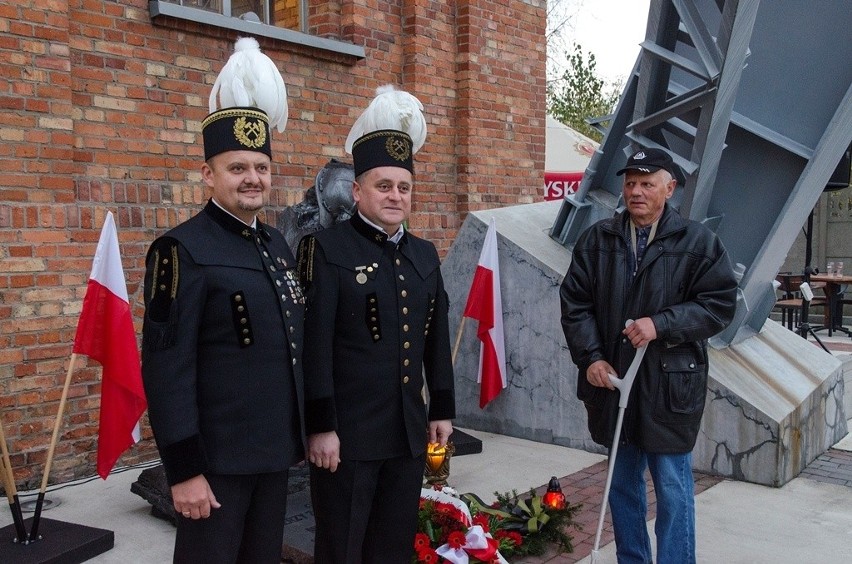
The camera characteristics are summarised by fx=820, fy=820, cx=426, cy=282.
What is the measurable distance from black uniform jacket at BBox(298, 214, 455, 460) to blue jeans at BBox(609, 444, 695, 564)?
1.13 metres

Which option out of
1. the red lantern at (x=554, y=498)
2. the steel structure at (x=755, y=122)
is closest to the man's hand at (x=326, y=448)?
the red lantern at (x=554, y=498)

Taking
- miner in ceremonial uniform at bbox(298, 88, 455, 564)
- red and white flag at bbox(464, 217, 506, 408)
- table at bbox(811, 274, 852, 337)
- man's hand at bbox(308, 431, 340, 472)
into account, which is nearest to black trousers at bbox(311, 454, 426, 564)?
miner in ceremonial uniform at bbox(298, 88, 455, 564)

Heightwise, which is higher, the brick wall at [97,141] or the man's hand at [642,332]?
the brick wall at [97,141]

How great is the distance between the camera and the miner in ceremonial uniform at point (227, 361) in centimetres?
232

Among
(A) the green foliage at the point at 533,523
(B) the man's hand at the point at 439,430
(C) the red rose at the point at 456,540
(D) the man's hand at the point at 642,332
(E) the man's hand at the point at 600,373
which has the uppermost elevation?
(D) the man's hand at the point at 642,332

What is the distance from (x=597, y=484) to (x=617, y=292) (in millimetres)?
1992

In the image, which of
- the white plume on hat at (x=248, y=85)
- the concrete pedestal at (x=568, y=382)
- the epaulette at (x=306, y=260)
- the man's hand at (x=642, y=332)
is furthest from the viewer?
the concrete pedestal at (x=568, y=382)

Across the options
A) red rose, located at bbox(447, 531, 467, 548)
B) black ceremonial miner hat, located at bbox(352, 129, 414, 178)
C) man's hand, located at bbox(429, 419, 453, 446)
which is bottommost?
red rose, located at bbox(447, 531, 467, 548)

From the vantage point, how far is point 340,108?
22.6 ft

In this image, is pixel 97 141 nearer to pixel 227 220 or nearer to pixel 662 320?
pixel 227 220

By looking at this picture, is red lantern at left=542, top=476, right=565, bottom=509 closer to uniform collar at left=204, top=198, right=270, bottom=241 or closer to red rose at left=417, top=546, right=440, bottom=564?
red rose at left=417, top=546, right=440, bottom=564

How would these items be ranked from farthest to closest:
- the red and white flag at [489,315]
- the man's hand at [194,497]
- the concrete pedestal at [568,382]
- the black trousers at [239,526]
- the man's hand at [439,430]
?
the red and white flag at [489,315]
the concrete pedestal at [568,382]
the man's hand at [439,430]
the black trousers at [239,526]
the man's hand at [194,497]

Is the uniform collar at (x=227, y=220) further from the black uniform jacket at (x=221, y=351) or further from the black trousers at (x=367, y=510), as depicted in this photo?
the black trousers at (x=367, y=510)

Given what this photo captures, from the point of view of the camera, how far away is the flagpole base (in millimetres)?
3715
